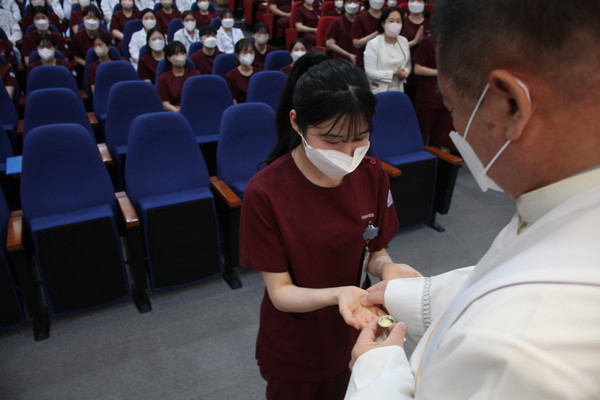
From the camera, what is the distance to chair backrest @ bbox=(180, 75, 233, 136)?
3.58 meters

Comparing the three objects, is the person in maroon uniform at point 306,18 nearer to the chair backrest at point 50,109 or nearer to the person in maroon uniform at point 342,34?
the person in maroon uniform at point 342,34

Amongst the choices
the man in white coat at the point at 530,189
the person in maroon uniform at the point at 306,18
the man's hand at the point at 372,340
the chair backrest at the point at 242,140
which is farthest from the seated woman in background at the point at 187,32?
the man in white coat at the point at 530,189

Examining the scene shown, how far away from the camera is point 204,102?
3641 millimetres

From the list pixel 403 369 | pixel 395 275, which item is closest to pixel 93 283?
pixel 395 275

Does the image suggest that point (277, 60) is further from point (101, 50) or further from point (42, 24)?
point (42, 24)

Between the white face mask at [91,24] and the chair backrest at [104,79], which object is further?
the white face mask at [91,24]

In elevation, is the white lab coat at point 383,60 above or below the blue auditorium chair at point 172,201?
above

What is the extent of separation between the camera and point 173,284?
8.56ft

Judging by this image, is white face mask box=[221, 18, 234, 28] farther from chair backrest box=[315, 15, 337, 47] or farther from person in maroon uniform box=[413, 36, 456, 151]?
person in maroon uniform box=[413, 36, 456, 151]

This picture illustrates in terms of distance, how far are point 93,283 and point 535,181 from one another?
7.65 feet

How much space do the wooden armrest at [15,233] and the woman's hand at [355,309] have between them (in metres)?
1.74

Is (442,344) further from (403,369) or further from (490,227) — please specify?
(490,227)

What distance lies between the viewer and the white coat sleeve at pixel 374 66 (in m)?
4.03

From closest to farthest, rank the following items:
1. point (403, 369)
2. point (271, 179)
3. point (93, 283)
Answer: point (403, 369) → point (271, 179) → point (93, 283)
